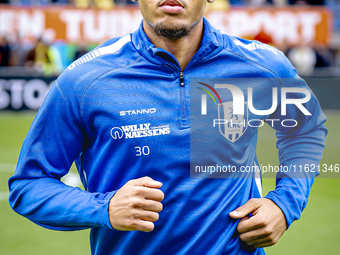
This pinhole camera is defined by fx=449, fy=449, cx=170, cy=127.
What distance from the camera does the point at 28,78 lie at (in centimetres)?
1230

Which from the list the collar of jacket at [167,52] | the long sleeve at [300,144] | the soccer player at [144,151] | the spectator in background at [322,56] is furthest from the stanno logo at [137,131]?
the spectator in background at [322,56]

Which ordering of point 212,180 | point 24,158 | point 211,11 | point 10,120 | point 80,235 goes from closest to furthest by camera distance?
point 24,158 → point 212,180 → point 80,235 → point 10,120 → point 211,11

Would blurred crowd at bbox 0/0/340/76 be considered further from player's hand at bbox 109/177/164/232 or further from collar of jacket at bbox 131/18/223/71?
player's hand at bbox 109/177/164/232

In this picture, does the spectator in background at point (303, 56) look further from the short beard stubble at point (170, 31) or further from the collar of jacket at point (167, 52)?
the short beard stubble at point (170, 31)

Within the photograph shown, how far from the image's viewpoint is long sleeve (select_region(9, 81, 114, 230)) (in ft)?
5.60

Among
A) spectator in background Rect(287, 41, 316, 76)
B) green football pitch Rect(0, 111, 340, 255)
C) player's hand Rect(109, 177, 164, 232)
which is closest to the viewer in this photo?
player's hand Rect(109, 177, 164, 232)

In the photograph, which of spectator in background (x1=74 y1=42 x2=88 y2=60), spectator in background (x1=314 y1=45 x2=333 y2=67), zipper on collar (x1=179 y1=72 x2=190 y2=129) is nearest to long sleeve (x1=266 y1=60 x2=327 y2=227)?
zipper on collar (x1=179 y1=72 x2=190 y2=129)

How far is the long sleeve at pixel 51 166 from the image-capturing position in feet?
5.60

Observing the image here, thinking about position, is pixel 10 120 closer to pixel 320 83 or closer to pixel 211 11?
pixel 211 11

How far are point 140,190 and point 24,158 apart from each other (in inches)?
19.2

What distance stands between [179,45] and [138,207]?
0.72m

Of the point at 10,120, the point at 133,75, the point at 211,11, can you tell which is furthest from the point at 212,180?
the point at 211,11

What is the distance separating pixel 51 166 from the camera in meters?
1.77

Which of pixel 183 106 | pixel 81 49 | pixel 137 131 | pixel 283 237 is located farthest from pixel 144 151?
pixel 81 49
